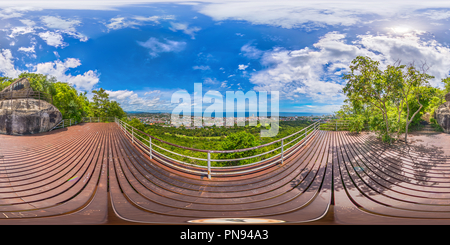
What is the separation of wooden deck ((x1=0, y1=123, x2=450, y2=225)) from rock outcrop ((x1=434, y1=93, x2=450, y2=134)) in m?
3.52

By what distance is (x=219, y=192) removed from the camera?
154 cm

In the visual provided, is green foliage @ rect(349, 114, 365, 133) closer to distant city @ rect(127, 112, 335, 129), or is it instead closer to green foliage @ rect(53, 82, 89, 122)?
distant city @ rect(127, 112, 335, 129)

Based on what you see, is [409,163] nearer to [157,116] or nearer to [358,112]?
[358,112]

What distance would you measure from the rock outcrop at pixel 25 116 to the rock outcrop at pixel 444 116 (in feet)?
33.5

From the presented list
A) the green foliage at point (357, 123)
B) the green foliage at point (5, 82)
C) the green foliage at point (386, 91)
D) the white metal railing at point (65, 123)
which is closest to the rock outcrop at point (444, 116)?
the green foliage at point (386, 91)

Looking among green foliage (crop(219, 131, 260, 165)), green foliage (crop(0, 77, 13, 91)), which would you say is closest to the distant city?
green foliage (crop(219, 131, 260, 165))

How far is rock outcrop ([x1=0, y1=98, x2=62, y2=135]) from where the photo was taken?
2.67 meters

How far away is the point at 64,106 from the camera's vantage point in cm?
343

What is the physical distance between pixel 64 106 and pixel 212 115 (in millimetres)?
3470

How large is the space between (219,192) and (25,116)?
4.05m

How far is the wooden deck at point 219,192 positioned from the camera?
1.19 meters

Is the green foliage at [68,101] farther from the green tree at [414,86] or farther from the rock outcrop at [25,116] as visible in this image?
the green tree at [414,86]

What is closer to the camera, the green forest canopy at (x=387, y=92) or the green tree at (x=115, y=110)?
the green forest canopy at (x=387, y=92)

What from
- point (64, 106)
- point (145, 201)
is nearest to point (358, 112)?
point (145, 201)
